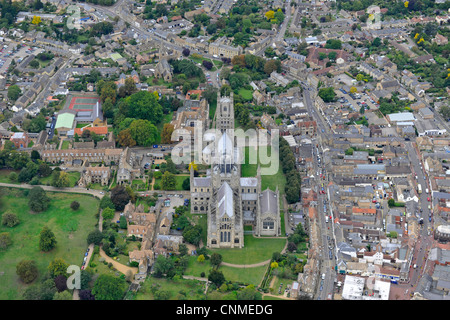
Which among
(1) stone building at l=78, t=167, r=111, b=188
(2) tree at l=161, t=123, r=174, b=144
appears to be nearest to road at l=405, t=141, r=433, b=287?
(2) tree at l=161, t=123, r=174, b=144

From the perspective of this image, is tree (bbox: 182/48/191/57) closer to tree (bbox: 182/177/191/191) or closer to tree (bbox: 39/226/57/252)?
tree (bbox: 182/177/191/191)

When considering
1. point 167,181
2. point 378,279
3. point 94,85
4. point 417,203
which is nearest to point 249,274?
point 378,279

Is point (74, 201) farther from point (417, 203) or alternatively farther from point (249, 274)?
point (417, 203)

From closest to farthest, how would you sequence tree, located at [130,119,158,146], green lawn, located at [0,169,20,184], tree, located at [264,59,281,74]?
green lawn, located at [0,169,20,184] < tree, located at [130,119,158,146] < tree, located at [264,59,281,74]

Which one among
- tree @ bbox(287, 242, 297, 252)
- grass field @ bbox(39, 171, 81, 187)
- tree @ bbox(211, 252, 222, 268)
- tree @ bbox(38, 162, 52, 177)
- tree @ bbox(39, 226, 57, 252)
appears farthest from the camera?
tree @ bbox(38, 162, 52, 177)

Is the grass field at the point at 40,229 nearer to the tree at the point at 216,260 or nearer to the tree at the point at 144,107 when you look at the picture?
the tree at the point at 216,260

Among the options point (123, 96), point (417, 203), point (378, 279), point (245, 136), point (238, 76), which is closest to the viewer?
point (378, 279)
